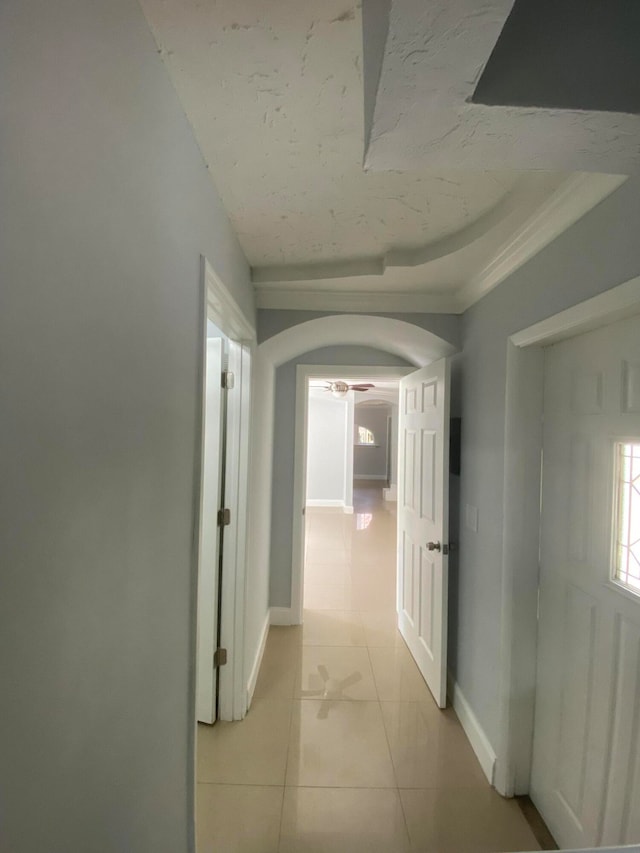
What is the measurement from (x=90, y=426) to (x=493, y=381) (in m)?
1.77

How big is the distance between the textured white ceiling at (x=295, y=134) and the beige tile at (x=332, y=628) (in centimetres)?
259

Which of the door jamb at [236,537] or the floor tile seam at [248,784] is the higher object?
the door jamb at [236,537]

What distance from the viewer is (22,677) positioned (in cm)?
54

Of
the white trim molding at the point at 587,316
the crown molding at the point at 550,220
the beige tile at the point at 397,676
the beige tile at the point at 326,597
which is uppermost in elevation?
the crown molding at the point at 550,220

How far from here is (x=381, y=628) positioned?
3.16m

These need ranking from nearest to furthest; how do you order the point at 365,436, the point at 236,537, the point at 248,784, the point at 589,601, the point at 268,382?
1. the point at 589,601
2. the point at 248,784
3. the point at 236,537
4. the point at 268,382
5. the point at 365,436

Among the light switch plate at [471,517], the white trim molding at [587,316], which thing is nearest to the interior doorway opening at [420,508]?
the light switch plate at [471,517]

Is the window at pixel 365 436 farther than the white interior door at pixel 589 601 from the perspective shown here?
Yes

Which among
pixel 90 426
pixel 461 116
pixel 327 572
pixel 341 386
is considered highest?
pixel 461 116

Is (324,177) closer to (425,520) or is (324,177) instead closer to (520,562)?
(520,562)

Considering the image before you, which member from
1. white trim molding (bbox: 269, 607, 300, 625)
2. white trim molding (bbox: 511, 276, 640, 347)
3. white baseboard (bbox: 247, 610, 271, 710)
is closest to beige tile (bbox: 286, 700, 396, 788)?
white baseboard (bbox: 247, 610, 271, 710)

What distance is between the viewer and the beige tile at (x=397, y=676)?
2387 mm

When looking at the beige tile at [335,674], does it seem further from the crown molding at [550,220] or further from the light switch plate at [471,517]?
the crown molding at [550,220]

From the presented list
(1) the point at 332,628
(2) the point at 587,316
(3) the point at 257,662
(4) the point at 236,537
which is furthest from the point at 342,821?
(2) the point at 587,316
